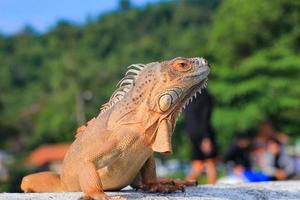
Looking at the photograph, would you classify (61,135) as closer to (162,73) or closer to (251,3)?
(251,3)

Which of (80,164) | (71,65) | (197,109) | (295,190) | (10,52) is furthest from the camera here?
(10,52)

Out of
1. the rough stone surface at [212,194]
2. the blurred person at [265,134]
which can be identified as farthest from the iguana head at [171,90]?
the blurred person at [265,134]

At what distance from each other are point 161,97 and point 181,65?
222mm

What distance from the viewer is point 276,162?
841 cm

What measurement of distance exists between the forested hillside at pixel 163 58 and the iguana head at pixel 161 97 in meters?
4.45

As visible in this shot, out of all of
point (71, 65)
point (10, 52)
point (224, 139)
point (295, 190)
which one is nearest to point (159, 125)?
point (295, 190)

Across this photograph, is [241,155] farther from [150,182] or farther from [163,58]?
[150,182]

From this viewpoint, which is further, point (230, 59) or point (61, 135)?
point (61, 135)

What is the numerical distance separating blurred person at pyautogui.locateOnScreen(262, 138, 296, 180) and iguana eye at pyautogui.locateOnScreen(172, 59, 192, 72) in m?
4.85

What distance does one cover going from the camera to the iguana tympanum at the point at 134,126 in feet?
11.7

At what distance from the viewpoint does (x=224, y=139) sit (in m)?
41.5

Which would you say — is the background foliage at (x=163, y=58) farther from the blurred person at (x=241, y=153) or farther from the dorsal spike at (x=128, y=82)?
the dorsal spike at (x=128, y=82)

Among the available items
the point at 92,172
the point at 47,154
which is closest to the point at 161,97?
the point at 92,172

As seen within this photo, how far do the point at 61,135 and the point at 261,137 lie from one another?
198 feet
